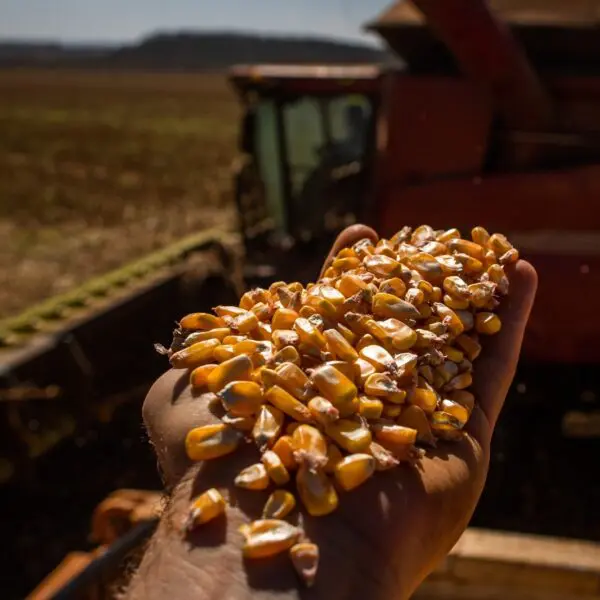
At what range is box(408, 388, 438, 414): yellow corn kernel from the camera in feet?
5.11

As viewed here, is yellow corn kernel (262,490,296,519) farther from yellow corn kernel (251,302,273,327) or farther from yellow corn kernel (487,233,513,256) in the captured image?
yellow corn kernel (487,233,513,256)

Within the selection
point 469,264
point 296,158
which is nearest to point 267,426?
point 469,264

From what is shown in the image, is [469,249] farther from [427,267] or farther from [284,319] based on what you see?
[284,319]

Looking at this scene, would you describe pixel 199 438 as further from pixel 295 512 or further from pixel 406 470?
pixel 406 470

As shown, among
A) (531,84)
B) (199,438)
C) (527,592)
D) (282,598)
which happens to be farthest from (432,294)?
(531,84)

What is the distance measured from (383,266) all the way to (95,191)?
1380 cm

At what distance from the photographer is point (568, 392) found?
14.1ft

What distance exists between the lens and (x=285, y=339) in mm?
1553

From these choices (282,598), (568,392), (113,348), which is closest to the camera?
(282,598)

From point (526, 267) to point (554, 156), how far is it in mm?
2294

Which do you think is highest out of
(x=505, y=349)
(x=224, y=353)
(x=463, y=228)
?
(x=224, y=353)

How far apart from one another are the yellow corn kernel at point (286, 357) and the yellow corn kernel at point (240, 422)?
14 cm

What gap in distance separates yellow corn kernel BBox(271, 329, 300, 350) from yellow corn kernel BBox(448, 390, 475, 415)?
0.38 m

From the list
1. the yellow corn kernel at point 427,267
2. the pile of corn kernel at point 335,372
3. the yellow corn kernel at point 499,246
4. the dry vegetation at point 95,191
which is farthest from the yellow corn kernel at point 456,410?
the dry vegetation at point 95,191
